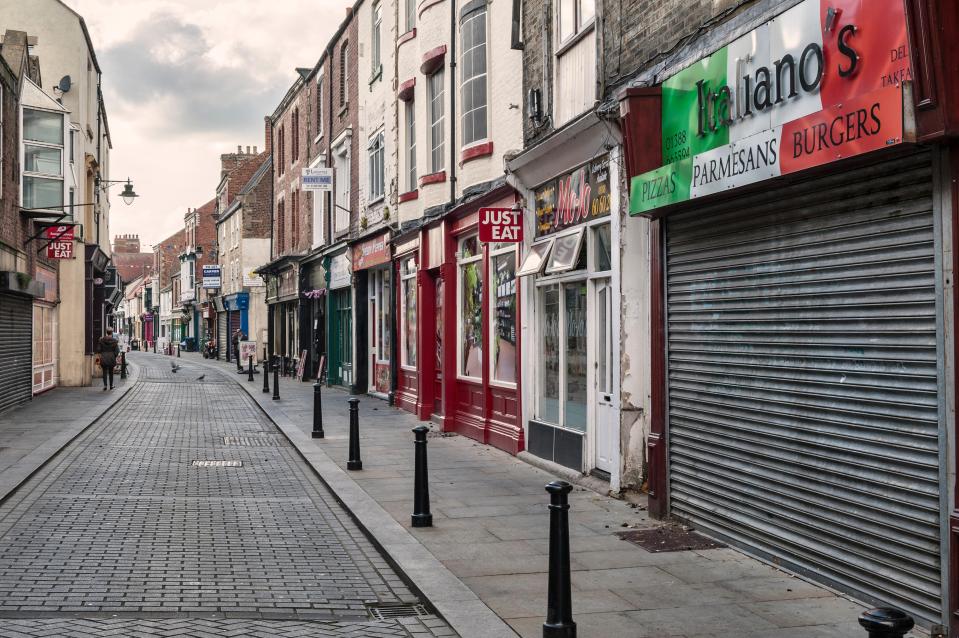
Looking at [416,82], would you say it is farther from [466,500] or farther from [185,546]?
[185,546]

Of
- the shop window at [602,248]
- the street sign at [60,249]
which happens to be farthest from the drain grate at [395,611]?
the street sign at [60,249]

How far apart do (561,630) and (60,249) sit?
22951 mm

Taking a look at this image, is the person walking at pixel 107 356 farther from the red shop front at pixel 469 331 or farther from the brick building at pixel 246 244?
the brick building at pixel 246 244

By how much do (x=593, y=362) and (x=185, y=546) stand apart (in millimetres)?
4918

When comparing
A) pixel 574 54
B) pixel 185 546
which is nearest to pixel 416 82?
pixel 574 54

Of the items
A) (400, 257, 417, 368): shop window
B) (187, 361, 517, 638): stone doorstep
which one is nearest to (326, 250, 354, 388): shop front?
(400, 257, 417, 368): shop window

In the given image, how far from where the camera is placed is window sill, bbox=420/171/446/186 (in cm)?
1730

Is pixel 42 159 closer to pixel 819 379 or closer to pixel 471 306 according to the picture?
pixel 471 306

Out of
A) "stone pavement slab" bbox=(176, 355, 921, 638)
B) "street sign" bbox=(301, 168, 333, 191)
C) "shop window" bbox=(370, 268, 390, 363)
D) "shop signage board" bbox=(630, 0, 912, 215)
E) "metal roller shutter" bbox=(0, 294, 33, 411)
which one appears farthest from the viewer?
"street sign" bbox=(301, 168, 333, 191)

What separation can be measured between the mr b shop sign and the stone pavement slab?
15250 mm

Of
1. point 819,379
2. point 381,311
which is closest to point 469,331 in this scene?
point 381,311

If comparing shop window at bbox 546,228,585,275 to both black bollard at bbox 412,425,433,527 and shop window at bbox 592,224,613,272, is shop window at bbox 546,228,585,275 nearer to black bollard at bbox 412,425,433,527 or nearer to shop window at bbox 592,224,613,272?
shop window at bbox 592,224,613,272

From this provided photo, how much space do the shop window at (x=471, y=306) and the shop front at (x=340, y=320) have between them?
972cm

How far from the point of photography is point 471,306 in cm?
1634
